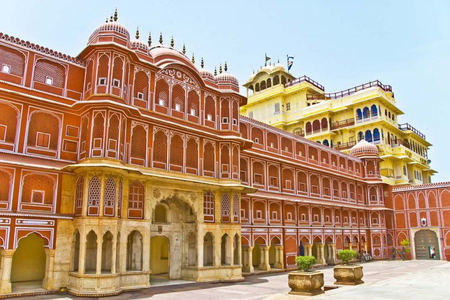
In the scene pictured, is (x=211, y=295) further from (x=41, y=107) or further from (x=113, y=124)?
(x=41, y=107)

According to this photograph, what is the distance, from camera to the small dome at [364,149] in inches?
1724

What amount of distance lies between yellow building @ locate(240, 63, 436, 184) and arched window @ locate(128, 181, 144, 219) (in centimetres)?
3311

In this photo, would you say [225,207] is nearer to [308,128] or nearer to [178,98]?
[178,98]

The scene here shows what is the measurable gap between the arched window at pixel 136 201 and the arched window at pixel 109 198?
1.48 meters

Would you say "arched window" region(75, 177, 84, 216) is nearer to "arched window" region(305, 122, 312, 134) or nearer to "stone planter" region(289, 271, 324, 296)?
"stone planter" region(289, 271, 324, 296)

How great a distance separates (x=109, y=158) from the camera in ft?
60.1

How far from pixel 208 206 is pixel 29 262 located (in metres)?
9.89

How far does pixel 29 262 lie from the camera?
63.0 ft

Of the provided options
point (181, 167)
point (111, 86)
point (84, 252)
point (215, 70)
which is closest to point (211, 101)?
point (215, 70)

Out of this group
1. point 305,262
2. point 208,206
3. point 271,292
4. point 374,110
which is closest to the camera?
point 305,262

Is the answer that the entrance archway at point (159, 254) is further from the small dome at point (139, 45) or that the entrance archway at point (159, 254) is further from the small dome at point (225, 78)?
the small dome at point (139, 45)

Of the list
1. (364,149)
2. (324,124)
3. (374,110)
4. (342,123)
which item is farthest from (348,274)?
(324,124)

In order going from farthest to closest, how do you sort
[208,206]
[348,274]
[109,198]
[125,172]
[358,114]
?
[358,114]
[208,206]
[348,274]
[125,172]
[109,198]

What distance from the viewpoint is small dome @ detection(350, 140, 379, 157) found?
144ft
